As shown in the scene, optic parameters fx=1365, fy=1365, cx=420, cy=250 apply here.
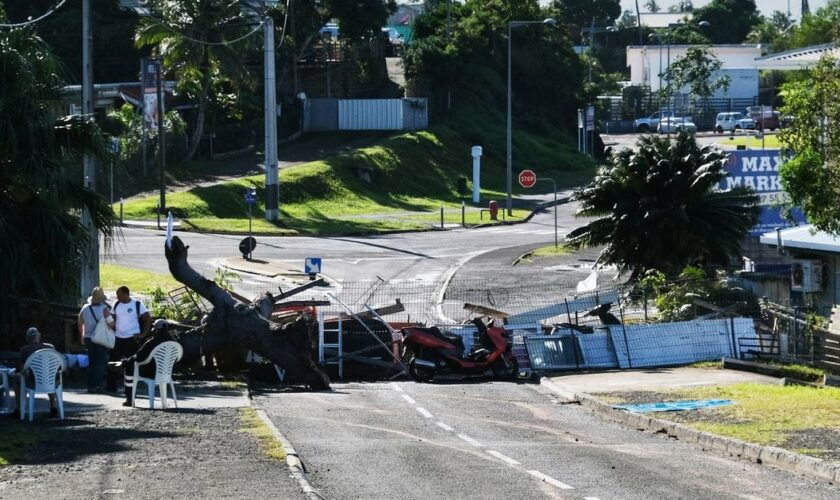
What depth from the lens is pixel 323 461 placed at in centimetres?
1390

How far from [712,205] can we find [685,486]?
867 inches

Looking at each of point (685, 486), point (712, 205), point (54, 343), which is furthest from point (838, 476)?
point (712, 205)

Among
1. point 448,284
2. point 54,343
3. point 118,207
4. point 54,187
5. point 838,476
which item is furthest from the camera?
point 118,207

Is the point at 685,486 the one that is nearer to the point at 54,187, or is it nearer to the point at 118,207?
the point at 54,187

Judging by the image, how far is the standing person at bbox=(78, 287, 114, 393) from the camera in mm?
19719

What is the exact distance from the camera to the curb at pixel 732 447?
1412cm

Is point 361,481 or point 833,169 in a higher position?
point 833,169

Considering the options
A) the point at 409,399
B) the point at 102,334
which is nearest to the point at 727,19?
the point at 409,399

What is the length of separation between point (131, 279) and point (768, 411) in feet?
72.0

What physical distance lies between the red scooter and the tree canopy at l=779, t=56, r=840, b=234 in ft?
19.8

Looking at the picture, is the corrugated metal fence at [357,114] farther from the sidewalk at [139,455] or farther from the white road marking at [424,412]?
the sidewalk at [139,455]

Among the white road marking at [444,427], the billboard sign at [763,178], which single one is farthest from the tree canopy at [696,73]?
the white road marking at [444,427]

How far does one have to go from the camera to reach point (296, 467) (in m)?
13.1

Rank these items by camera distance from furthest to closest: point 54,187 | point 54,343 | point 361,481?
point 54,343
point 54,187
point 361,481
